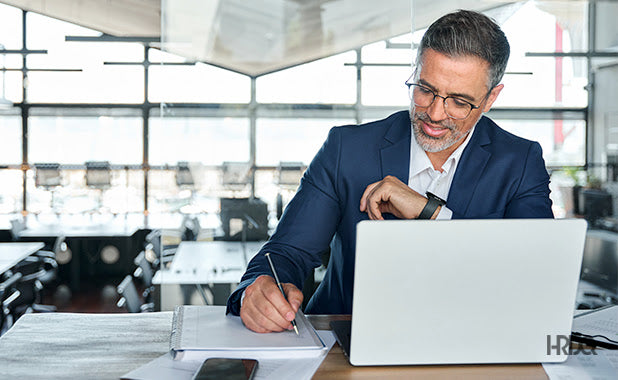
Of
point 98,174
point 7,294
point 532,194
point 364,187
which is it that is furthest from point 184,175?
point 98,174

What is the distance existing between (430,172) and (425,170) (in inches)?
0.7

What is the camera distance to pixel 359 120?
4.45m

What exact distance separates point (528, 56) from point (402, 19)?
1.00m

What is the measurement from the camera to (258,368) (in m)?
1.18

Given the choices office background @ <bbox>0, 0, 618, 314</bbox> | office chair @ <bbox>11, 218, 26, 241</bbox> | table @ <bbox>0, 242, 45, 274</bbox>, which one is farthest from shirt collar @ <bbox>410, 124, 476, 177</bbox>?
office chair @ <bbox>11, 218, 26, 241</bbox>

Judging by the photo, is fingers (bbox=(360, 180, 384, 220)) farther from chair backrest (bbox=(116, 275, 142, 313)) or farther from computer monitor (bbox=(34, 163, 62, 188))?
computer monitor (bbox=(34, 163, 62, 188))

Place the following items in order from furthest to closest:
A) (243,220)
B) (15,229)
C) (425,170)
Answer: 1. (15,229)
2. (243,220)
3. (425,170)

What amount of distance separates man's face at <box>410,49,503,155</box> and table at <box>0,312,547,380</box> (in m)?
0.56

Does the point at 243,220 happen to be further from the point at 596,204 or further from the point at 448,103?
the point at 448,103

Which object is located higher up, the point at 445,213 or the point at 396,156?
the point at 396,156

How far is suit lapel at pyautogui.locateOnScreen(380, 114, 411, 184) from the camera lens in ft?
6.17

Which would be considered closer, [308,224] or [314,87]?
[308,224]

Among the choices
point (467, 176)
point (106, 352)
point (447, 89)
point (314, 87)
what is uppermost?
point (314, 87)

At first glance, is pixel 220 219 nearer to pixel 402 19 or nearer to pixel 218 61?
pixel 218 61
